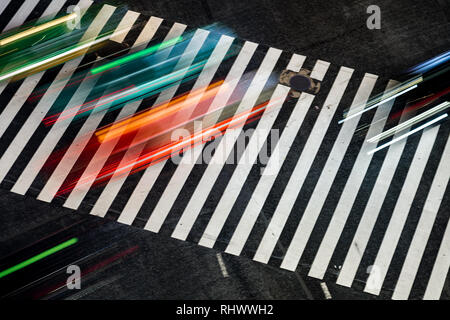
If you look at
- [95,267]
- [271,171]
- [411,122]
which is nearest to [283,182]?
[271,171]

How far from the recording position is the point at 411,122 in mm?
12742

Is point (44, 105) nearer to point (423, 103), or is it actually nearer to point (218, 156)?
point (218, 156)

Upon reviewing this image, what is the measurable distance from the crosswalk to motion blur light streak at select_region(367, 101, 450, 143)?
19cm

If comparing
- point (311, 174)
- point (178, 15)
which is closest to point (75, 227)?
point (311, 174)

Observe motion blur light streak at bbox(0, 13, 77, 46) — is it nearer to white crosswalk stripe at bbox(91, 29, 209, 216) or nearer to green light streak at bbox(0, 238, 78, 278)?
white crosswalk stripe at bbox(91, 29, 209, 216)

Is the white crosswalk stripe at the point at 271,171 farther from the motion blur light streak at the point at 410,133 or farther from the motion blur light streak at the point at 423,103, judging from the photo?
the motion blur light streak at the point at 423,103

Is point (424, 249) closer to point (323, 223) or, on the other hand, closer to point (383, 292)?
point (383, 292)

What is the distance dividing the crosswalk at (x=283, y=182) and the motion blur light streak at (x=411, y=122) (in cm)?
19

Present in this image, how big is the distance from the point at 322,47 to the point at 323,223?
496cm

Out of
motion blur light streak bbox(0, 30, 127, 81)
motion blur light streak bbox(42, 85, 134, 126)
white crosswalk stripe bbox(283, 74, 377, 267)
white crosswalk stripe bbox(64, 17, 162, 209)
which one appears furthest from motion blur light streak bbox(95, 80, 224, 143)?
white crosswalk stripe bbox(283, 74, 377, 267)

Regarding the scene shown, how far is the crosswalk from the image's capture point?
11250 mm

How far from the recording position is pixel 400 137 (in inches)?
496

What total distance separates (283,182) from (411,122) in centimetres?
366

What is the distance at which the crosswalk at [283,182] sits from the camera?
11250 mm
